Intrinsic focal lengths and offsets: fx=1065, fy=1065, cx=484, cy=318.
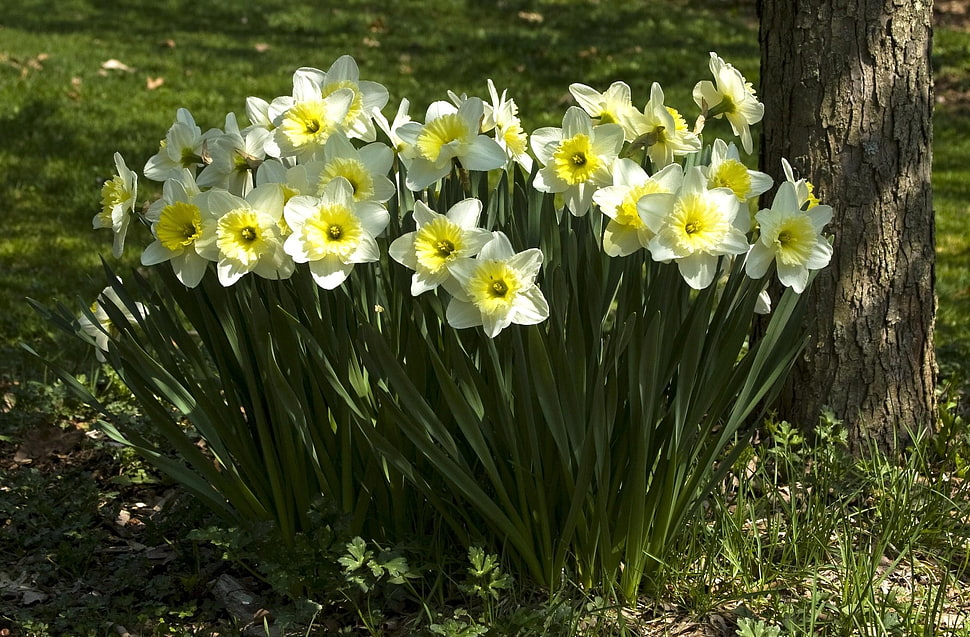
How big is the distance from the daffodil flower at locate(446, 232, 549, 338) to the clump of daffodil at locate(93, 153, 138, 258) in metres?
0.82

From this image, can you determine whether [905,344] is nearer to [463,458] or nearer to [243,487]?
[463,458]

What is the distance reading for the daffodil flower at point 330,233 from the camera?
1991 millimetres

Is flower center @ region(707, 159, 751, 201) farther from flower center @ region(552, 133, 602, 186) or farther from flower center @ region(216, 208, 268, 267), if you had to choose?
flower center @ region(216, 208, 268, 267)

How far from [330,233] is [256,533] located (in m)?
0.77

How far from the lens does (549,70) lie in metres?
9.64

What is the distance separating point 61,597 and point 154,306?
0.80 m

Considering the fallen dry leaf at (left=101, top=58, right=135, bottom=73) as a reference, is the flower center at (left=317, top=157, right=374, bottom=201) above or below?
above

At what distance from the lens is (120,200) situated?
91.9 inches

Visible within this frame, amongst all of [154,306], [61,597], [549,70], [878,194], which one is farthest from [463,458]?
[549,70]

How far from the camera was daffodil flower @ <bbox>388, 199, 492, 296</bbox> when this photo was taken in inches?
77.2

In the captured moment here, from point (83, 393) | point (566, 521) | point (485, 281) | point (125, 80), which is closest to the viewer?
point (485, 281)

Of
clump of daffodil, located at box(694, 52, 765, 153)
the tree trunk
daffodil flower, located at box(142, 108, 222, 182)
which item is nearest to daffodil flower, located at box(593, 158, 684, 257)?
clump of daffodil, located at box(694, 52, 765, 153)

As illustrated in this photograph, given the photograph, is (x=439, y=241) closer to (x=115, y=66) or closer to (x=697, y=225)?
(x=697, y=225)

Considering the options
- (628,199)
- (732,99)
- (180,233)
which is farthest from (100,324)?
(732,99)
